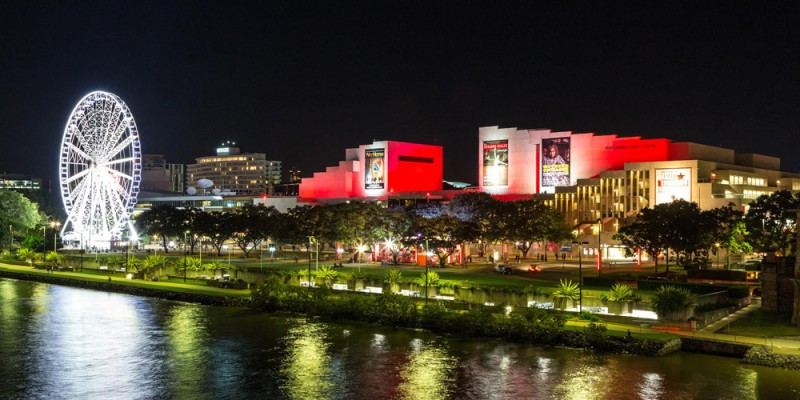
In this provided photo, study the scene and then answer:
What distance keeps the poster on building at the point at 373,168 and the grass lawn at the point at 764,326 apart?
10733 centimetres

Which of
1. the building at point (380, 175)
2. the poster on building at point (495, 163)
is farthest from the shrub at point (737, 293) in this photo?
the building at point (380, 175)

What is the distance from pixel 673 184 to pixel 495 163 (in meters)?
36.2

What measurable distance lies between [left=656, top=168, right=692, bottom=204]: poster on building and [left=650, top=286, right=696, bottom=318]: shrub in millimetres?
62886

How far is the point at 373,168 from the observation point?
155750 mm

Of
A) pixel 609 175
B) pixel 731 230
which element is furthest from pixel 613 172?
pixel 731 230

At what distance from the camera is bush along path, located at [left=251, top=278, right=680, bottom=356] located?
149ft

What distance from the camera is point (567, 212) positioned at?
121 metres

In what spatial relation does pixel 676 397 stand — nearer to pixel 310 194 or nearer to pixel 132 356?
pixel 132 356

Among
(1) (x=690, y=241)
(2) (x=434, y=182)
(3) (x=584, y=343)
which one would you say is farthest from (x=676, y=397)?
(2) (x=434, y=182)

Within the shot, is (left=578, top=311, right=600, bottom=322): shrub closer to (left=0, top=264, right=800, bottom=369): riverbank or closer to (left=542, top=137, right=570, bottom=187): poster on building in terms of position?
(left=0, top=264, right=800, bottom=369): riverbank

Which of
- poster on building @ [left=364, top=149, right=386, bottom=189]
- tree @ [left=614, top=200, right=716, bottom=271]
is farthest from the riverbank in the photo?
poster on building @ [left=364, top=149, right=386, bottom=189]

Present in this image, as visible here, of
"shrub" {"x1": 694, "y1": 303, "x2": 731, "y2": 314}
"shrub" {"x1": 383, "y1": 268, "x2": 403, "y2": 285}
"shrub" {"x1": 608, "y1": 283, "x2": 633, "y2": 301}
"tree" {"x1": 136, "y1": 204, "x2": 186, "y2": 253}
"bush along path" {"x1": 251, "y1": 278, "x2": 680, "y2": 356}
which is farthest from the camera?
"tree" {"x1": 136, "y1": 204, "x2": 186, "y2": 253}

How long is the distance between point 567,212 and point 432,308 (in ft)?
236

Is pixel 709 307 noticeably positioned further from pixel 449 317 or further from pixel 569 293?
pixel 449 317
